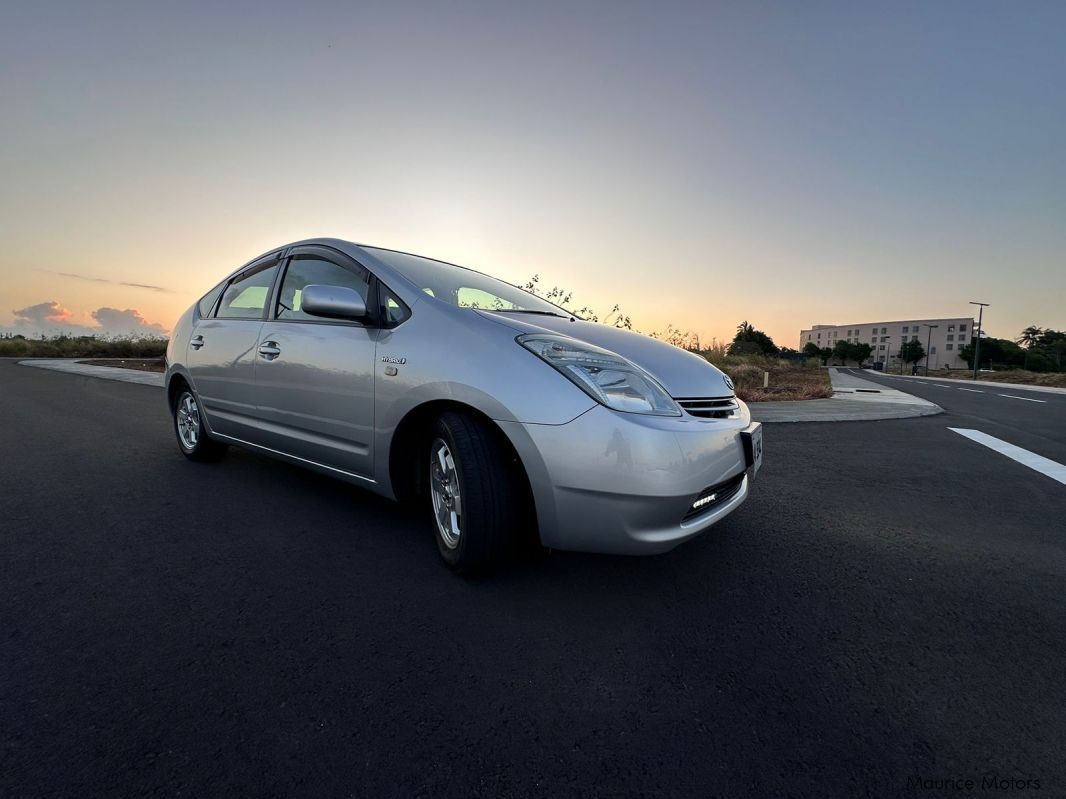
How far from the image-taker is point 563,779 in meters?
1.19

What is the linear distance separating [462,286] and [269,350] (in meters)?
1.21

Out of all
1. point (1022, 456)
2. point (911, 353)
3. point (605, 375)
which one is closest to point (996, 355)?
point (911, 353)

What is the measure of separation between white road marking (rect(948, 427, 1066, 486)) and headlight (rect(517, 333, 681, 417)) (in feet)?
13.8

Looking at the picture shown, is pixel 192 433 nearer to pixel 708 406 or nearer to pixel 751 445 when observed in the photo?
pixel 708 406

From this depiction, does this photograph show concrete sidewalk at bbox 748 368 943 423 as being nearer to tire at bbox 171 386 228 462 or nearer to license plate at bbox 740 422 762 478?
license plate at bbox 740 422 762 478

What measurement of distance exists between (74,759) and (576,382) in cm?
171

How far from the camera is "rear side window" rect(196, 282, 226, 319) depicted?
3879 mm

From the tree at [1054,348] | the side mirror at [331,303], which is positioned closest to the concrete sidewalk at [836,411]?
the side mirror at [331,303]

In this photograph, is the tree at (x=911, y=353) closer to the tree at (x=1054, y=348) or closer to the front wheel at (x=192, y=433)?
the tree at (x=1054, y=348)

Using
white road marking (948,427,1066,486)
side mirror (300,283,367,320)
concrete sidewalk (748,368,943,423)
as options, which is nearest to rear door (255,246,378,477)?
side mirror (300,283,367,320)

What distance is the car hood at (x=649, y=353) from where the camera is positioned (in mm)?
2236

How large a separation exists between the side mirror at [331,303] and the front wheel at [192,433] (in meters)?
2.13

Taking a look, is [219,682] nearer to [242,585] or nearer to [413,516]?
[242,585]

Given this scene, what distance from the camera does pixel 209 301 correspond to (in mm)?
→ 3957
